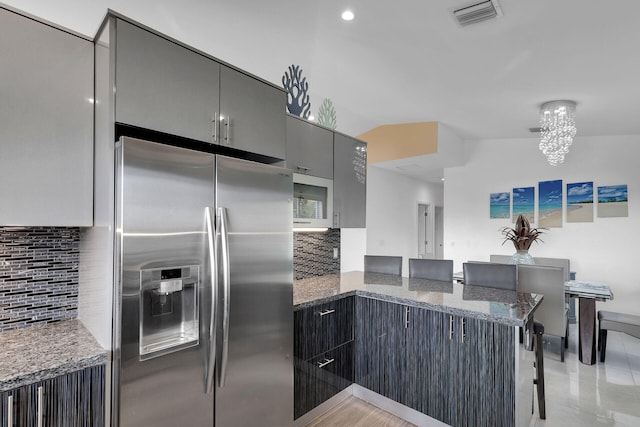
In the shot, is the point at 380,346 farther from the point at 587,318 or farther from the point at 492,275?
the point at 587,318

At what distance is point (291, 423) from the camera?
204 cm

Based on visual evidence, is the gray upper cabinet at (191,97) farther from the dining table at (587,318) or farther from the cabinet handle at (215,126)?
the dining table at (587,318)

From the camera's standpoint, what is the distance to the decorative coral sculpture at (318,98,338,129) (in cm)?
398

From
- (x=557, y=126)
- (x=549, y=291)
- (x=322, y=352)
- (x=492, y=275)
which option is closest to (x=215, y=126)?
(x=322, y=352)

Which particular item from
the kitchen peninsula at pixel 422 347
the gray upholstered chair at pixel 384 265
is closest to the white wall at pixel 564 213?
the gray upholstered chair at pixel 384 265

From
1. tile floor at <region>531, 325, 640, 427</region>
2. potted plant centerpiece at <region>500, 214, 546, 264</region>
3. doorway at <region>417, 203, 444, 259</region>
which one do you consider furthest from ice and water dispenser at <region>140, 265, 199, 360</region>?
doorway at <region>417, 203, 444, 259</region>

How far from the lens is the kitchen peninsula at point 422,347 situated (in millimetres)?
1949

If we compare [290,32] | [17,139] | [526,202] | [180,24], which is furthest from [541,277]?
[17,139]

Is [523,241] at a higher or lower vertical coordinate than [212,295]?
higher

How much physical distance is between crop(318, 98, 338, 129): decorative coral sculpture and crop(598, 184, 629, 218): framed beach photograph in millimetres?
4026

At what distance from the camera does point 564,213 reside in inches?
203

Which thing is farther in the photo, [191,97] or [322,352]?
[322,352]

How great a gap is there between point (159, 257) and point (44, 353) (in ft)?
1.89

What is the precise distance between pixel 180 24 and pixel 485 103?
346 centimetres
